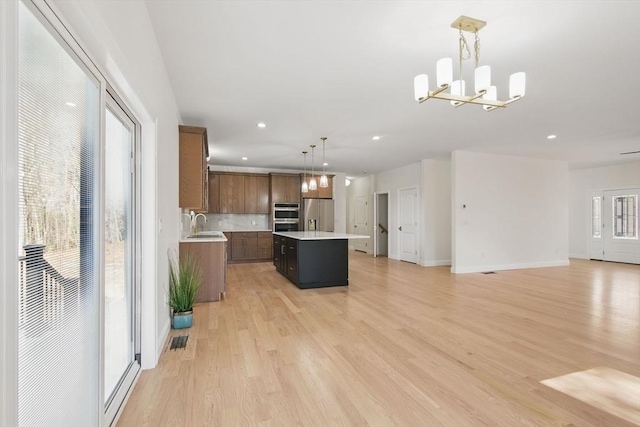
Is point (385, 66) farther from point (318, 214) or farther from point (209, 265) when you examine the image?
point (318, 214)

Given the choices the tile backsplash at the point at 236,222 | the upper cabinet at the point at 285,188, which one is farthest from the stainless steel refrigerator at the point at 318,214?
the tile backsplash at the point at 236,222

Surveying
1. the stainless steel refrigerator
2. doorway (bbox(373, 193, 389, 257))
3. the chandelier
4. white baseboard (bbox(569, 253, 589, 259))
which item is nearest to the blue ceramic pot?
the chandelier

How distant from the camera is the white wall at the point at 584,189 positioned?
8.03 meters

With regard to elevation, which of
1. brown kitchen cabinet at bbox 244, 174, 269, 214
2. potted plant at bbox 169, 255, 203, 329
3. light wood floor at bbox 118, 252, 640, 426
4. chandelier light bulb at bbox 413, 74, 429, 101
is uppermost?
chandelier light bulb at bbox 413, 74, 429, 101

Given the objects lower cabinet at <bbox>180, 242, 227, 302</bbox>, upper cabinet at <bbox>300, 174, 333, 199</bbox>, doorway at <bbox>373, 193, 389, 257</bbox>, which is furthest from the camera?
doorway at <bbox>373, 193, 389, 257</bbox>

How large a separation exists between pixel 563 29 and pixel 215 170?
25.1 ft

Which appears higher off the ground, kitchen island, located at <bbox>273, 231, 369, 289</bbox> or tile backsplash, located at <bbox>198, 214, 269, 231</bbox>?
tile backsplash, located at <bbox>198, 214, 269, 231</bbox>

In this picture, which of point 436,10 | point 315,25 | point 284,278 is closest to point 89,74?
point 315,25

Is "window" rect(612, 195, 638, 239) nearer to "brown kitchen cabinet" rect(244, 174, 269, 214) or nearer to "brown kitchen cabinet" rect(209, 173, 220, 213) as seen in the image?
"brown kitchen cabinet" rect(244, 174, 269, 214)

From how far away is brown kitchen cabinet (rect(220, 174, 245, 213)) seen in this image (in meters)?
7.91

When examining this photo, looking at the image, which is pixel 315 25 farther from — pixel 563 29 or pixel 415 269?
pixel 415 269

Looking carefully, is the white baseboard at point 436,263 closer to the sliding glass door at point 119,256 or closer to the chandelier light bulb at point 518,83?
the chandelier light bulb at point 518,83

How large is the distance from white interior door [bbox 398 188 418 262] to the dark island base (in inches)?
130

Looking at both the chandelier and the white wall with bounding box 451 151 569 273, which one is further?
the white wall with bounding box 451 151 569 273
